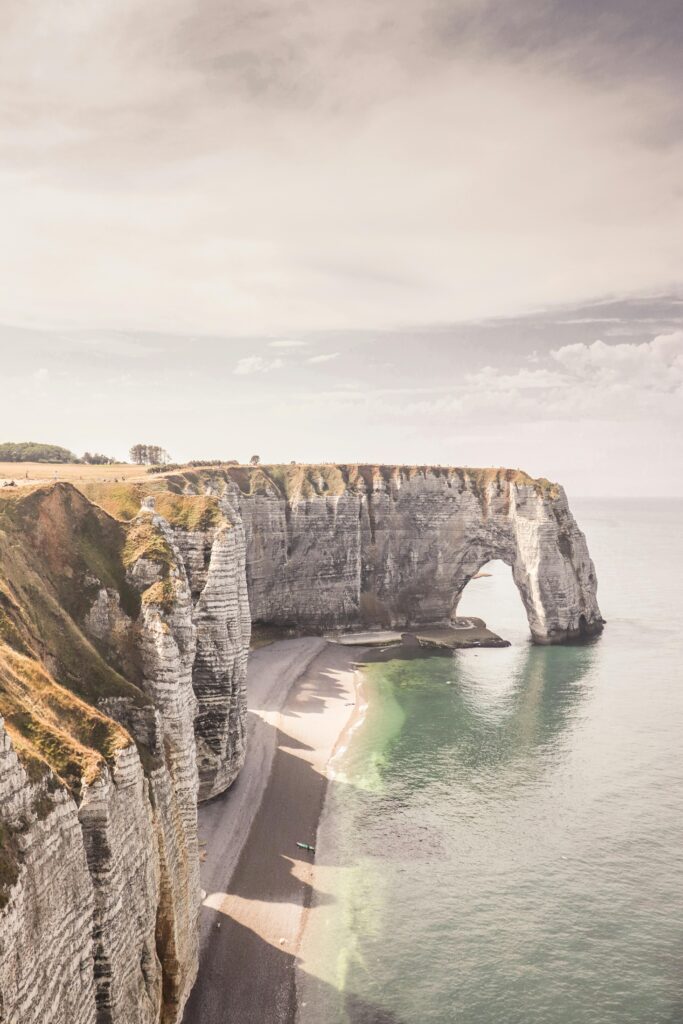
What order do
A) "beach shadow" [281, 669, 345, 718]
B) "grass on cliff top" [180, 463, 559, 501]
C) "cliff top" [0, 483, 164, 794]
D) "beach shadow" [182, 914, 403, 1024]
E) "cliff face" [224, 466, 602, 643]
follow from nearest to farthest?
"cliff top" [0, 483, 164, 794] → "beach shadow" [182, 914, 403, 1024] → "beach shadow" [281, 669, 345, 718] → "cliff face" [224, 466, 602, 643] → "grass on cliff top" [180, 463, 559, 501]

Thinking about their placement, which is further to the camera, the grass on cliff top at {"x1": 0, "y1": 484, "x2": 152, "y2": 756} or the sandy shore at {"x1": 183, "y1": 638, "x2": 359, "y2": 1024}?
the sandy shore at {"x1": 183, "y1": 638, "x2": 359, "y2": 1024}

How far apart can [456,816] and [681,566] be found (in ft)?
526

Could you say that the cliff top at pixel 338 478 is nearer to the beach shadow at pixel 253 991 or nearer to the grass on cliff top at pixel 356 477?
the grass on cliff top at pixel 356 477

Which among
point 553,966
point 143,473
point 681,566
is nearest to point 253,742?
point 553,966

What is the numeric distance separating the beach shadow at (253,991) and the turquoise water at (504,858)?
0.24m

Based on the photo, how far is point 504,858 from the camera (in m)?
44.7

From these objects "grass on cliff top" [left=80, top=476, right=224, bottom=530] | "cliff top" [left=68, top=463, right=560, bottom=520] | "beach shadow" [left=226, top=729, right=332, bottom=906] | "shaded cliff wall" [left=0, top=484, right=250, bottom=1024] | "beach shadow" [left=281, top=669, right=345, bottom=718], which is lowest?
"beach shadow" [left=226, top=729, right=332, bottom=906]

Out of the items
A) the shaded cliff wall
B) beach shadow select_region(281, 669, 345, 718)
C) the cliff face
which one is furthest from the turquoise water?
the cliff face

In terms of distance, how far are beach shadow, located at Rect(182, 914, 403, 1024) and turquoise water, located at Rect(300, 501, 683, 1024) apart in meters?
0.24

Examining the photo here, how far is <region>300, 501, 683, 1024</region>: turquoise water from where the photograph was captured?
33.9 meters

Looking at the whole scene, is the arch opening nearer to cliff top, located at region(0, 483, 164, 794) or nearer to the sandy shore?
the sandy shore

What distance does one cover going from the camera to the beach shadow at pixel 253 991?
31922 millimetres

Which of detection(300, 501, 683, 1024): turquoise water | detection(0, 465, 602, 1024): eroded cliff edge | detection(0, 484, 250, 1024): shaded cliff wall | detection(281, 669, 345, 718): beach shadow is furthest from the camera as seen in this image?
detection(281, 669, 345, 718): beach shadow

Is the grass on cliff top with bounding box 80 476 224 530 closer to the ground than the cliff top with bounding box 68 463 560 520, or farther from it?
closer to the ground
